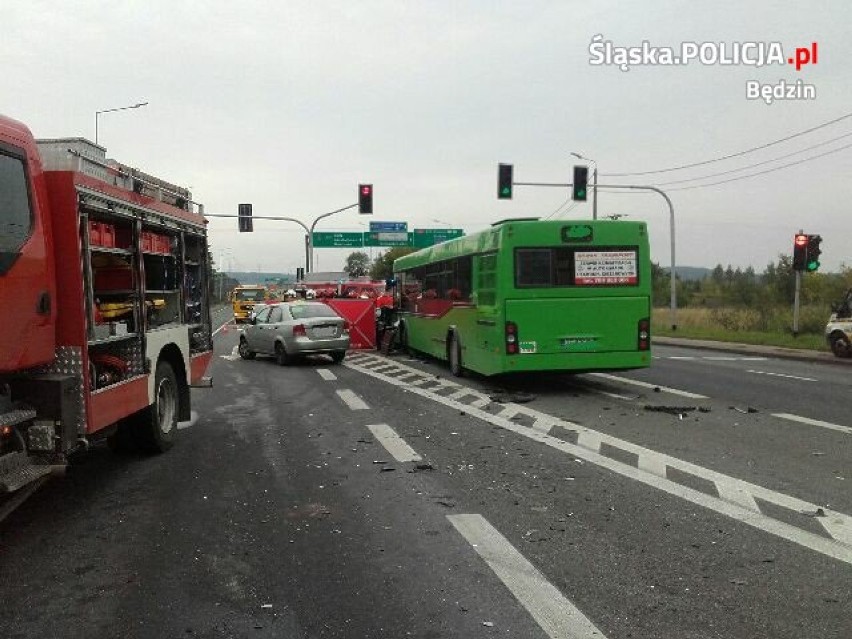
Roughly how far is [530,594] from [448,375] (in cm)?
1184

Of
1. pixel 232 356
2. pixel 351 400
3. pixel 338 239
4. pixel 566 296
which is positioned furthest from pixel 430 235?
pixel 351 400

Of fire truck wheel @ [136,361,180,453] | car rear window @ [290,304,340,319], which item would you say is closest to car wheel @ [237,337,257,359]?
car rear window @ [290,304,340,319]

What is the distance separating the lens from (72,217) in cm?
575

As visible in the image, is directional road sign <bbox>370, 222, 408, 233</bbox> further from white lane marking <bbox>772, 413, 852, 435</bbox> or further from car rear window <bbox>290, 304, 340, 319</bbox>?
white lane marking <bbox>772, 413, 852, 435</bbox>

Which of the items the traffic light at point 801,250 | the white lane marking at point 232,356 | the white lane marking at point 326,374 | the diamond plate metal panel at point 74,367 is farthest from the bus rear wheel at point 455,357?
the traffic light at point 801,250

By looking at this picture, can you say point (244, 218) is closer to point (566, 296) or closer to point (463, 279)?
point (463, 279)

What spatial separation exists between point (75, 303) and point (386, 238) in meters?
58.7

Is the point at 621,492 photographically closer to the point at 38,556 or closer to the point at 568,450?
the point at 568,450

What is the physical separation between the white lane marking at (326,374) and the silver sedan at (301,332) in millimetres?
1259

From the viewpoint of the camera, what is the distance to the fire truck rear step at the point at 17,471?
486 centimetres

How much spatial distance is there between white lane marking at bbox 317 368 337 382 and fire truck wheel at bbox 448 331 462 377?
7.99 feet

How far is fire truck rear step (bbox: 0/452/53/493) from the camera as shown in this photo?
4859 millimetres

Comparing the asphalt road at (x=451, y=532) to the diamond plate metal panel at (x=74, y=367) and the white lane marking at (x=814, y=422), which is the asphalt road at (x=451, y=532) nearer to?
the white lane marking at (x=814, y=422)

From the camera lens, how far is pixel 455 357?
15.6 m
